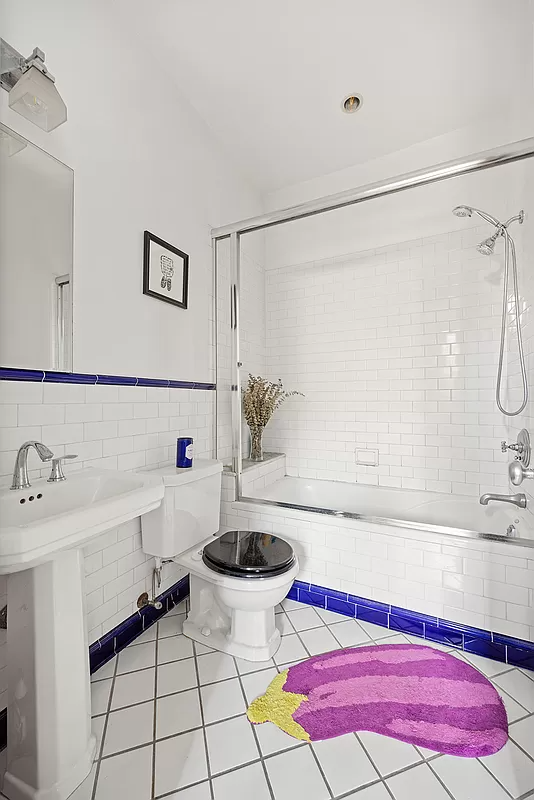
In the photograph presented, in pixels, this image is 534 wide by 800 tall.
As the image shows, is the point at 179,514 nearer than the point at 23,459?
No

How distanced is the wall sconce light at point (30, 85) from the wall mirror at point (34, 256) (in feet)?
0.36

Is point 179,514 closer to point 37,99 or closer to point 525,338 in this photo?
point 37,99

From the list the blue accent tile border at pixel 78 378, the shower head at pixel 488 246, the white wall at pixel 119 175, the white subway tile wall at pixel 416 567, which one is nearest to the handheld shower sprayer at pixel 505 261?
the shower head at pixel 488 246

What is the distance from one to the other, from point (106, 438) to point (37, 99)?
1.18m

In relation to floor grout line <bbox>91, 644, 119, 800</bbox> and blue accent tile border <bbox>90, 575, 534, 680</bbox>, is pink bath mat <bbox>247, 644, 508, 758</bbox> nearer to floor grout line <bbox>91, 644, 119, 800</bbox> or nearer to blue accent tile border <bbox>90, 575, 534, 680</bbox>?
blue accent tile border <bbox>90, 575, 534, 680</bbox>

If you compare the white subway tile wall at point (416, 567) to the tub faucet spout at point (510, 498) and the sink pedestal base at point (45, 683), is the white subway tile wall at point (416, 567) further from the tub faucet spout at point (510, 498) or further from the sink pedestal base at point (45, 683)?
the sink pedestal base at point (45, 683)

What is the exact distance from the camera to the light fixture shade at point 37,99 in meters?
1.17

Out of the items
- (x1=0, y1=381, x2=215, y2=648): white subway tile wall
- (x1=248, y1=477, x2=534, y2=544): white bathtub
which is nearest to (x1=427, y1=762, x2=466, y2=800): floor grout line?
(x1=248, y1=477, x2=534, y2=544): white bathtub

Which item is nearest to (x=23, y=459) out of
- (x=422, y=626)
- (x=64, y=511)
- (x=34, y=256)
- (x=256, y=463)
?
(x=64, y=511)

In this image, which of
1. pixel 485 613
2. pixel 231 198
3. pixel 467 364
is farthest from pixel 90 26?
pixel 485 613

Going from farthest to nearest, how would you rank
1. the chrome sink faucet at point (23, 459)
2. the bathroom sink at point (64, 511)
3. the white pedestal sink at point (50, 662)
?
the chrome sink faucet at point (23, 459)
the white pedestal sink at point (50, 662)
the bathroom sink at point (64, 511)

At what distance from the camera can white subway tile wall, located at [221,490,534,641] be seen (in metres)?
1.61

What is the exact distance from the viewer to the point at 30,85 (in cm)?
118

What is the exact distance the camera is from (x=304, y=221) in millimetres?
3023
